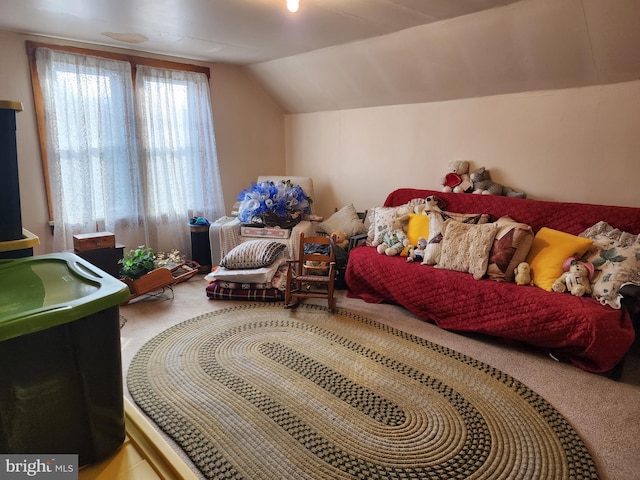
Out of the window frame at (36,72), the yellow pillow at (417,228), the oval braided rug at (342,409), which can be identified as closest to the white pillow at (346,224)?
the yellow pillow at (417,228)

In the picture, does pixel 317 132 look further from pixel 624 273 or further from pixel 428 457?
pixel 428 457

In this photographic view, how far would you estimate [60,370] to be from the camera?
93 centimetres

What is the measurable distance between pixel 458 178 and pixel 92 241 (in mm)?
3250

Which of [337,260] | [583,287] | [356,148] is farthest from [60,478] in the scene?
[356,148]

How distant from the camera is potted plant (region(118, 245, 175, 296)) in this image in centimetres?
343

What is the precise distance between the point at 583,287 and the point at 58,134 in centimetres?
425

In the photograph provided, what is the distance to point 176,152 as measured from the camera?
4387 mm

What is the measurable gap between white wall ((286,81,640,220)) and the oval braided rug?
172cm

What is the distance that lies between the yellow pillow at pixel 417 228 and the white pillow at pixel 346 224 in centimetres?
69

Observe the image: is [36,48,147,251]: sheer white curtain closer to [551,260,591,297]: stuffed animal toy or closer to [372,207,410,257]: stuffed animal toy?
[372,207,410,257]: stuffed animal toy

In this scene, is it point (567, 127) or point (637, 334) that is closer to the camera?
point (637, 334)

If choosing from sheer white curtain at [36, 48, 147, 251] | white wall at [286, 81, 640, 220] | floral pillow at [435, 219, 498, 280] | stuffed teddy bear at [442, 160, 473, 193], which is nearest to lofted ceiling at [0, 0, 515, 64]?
sheer white curtain at [36, 48, 147, 251]

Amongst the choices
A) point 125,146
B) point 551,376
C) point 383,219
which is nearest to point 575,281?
point 551,376

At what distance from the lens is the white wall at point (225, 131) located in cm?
341
